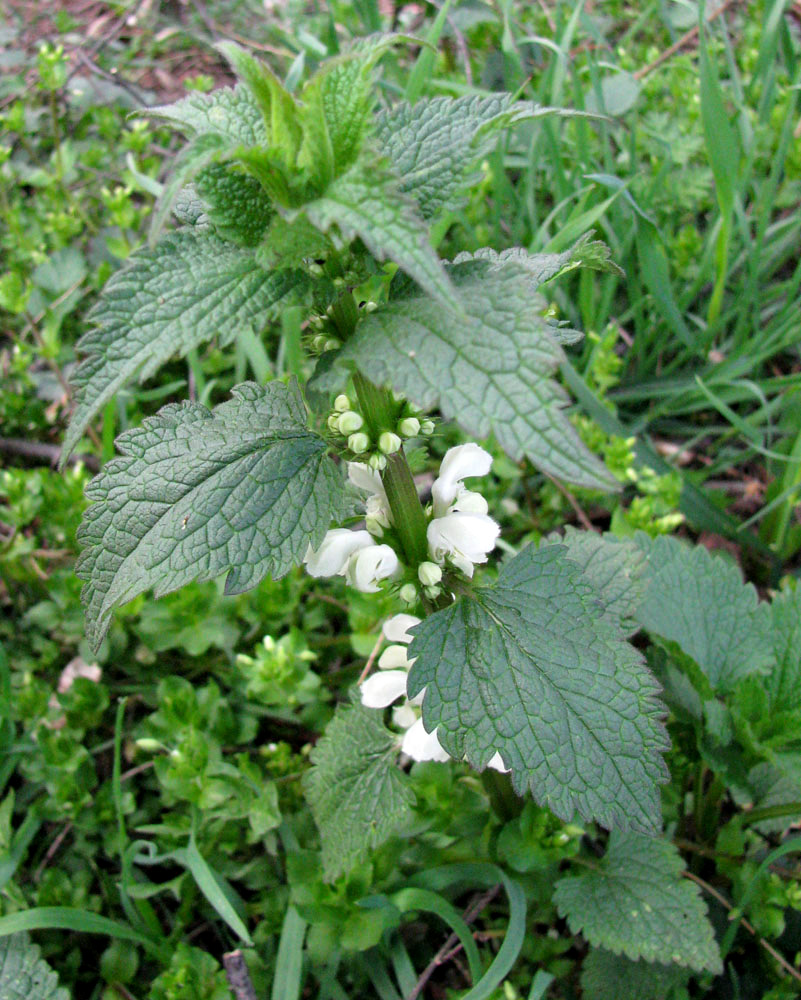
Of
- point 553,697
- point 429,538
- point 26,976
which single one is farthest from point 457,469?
point 26,976

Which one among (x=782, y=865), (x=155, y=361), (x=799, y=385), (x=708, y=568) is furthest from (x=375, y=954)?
(x=799, y=385)

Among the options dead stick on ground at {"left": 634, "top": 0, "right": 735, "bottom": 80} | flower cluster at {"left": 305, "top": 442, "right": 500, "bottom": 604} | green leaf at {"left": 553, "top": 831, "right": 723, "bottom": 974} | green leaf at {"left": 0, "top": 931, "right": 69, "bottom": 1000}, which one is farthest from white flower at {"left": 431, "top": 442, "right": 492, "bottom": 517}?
dead stick on ground at {"left": 634, "top": 0, "right": 735, "bottom": 80}

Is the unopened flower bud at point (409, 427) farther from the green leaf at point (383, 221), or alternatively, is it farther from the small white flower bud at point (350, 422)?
the green leaf at point (383, 221)

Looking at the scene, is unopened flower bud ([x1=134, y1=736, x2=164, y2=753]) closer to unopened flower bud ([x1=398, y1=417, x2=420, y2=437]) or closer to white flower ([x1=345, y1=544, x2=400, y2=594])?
white flower ([x1=345, y1=544, x2=400, y2=594])

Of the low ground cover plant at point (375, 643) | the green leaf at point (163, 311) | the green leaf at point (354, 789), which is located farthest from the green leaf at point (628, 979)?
the green leaf at point (163, 311)

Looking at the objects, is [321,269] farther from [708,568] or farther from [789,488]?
[789,488]

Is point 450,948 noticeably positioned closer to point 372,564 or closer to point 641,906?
point 641,906
